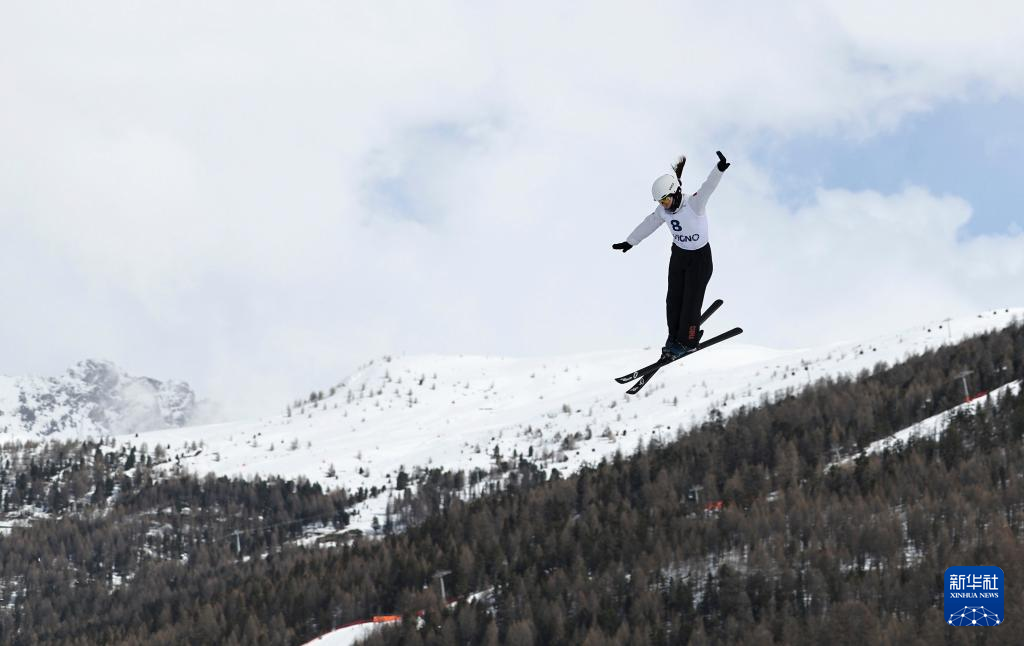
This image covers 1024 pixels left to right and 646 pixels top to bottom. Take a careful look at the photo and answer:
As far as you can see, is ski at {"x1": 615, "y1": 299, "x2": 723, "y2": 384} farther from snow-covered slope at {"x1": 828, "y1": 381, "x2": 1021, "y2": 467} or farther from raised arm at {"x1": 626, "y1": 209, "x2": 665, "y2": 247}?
snow-covered slope at {"x1": 828, "y1": 381, "x2": 1021, "y2": 467}

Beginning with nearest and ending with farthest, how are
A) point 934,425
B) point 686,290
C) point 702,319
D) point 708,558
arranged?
1. point 686,290
2. point 702,319
3. point 708,558
4. point 934,425

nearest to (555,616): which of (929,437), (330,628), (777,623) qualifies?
(777,623)

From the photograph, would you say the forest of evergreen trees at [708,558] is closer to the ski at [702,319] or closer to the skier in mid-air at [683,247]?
the ski at [702,319]

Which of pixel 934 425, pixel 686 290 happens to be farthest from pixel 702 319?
pixel 934 425

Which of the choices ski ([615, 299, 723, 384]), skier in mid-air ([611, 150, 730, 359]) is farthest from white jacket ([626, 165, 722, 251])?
ski ([615, 299, 723, 384])

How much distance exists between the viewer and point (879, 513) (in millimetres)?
149000

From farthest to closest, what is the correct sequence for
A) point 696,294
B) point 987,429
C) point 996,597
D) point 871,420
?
point 871,420
point 987,429
point 996,597
point 696,294

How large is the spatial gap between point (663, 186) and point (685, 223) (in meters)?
1.81

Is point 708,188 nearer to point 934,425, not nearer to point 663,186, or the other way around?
point 663,186

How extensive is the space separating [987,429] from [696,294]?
163m

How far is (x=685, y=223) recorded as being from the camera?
24438 mm

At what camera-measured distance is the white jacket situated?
943 inches

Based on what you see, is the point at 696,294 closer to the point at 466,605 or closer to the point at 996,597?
the point at 996,597

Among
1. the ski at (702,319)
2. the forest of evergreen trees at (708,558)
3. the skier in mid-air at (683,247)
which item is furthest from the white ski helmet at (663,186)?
the forest of evergreen trees at (708,558)
